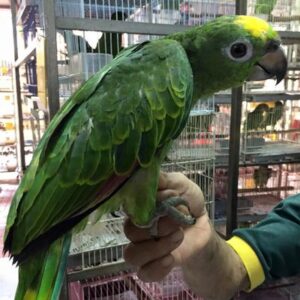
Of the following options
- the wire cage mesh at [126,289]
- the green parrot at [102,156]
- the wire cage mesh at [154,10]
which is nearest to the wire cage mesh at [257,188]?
the wire cage mesh at [126,289]

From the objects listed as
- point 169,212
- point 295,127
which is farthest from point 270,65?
point 295,127

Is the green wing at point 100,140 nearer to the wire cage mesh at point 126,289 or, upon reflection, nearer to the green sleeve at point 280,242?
the green sleeve at point 280,242

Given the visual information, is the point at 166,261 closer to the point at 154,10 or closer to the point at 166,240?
the point at 166,240

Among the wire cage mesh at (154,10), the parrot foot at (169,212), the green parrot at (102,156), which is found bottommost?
the parrot foot at (169,212)

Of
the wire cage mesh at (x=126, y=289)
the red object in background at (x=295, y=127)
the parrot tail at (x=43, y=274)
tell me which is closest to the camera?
the parrot tail at (x=43, y=274)

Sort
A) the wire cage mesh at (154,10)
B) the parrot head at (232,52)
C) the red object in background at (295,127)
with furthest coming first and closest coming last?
1. the red object in background at (295,127)
2. the wire cage mesh at (154,10)
3. the parrot head at (232,52)

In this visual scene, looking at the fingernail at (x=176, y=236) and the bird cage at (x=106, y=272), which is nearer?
the fingernail at (x=176, y=236)

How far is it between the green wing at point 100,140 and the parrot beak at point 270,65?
161mm

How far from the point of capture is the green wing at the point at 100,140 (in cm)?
53

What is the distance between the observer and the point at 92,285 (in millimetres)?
1322

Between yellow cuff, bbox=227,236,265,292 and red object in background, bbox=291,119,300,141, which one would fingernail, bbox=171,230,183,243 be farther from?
red object in background, bbox=291,119,300,141

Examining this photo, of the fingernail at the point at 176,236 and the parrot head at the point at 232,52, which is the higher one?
the parrot head at the point at 232,52

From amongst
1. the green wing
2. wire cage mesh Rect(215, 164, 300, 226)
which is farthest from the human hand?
wire cage mesh Rect(215, 164, 300, 226)

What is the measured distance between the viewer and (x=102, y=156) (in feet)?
1.78
